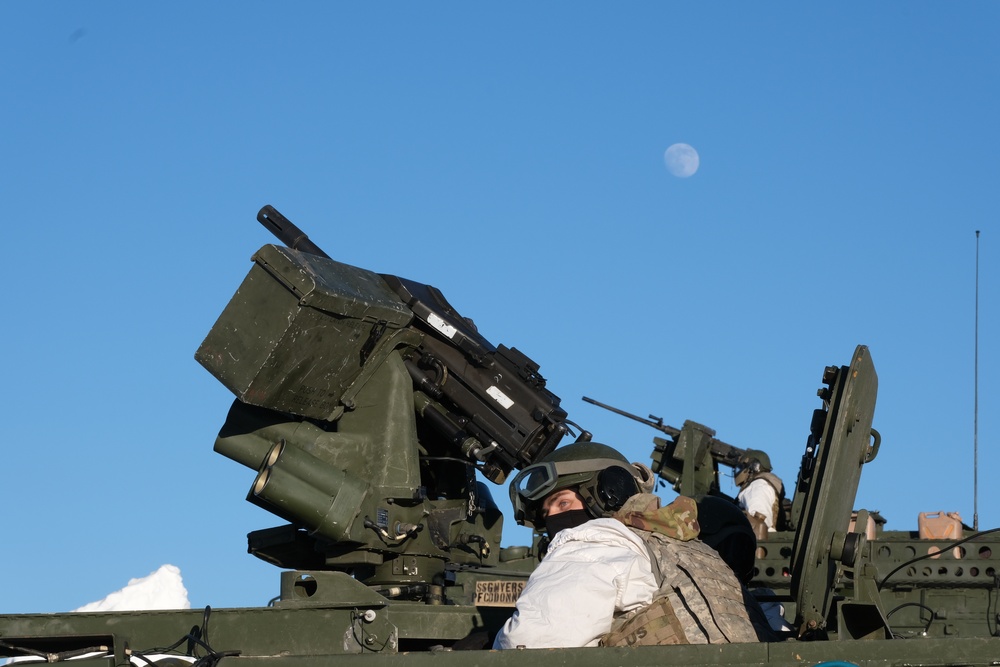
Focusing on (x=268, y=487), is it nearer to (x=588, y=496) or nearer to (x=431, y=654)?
(x=588, y=496)

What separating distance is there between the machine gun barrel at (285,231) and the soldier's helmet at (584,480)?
336cm

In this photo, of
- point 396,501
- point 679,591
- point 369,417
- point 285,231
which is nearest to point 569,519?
point 679,591

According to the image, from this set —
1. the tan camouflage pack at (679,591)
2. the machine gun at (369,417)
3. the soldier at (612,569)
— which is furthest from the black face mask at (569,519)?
the machine gun at (369,417)

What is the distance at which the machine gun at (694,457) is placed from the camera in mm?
16172

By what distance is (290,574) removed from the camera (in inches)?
233

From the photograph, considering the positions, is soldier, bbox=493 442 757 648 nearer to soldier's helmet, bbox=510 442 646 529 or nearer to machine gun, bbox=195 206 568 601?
soldier's helmet, bbox=510 442 646 529

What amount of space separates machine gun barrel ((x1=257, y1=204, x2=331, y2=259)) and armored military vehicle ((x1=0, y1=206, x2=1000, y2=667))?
0.02 m

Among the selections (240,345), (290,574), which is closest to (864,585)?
(290,574)

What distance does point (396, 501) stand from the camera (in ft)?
24.5

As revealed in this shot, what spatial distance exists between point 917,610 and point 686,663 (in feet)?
22.8

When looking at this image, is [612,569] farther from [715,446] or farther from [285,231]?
[715,446]

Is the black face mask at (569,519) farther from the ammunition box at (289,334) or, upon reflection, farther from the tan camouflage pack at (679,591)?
the ammunition box at (289,334)

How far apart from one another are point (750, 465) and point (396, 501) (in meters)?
7.75

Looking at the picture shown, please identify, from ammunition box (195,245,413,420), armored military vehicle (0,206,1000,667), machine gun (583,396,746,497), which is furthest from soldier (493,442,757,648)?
machine gun (583,396,746,497)
